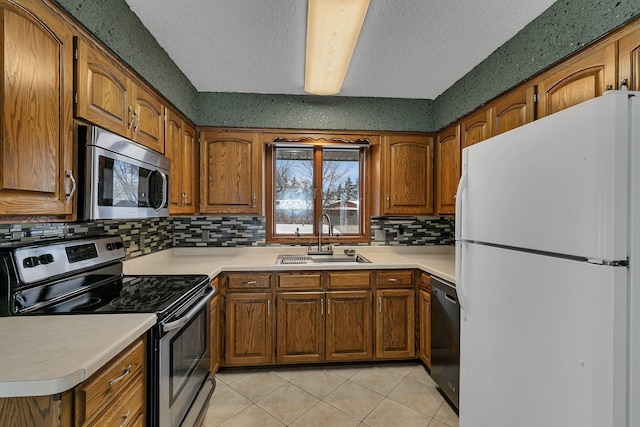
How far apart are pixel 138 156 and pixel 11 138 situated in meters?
0.63

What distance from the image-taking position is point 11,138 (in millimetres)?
945

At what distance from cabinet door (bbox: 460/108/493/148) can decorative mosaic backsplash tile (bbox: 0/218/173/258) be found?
261 cm

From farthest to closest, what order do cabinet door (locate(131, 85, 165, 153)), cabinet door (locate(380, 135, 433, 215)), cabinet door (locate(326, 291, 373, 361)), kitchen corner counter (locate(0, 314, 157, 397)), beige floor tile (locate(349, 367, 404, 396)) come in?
cabinet door (locate(380, 135, 433, 215))
cabinet door (locate(326, 291, 373, 361))
beige floor tile (locate(349, 367, 404, 396))
cabinet door (locate(131, 85, 165, 153))
kitchen corner counter (locate(0, 314, 157, 397))

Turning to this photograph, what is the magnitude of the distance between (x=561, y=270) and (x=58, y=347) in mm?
1598

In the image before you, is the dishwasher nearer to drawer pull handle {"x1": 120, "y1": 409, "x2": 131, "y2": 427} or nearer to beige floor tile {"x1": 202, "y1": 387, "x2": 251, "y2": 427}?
beige floor tile {"x1": 202, "y1": 387, "x2": 251, "y2": 427}

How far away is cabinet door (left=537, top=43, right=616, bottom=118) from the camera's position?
127 cm

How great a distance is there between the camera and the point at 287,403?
6.55 ft

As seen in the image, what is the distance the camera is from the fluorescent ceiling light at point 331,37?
1440mm

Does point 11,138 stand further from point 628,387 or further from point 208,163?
point 628,387

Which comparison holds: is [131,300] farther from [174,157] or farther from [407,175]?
[407,175]

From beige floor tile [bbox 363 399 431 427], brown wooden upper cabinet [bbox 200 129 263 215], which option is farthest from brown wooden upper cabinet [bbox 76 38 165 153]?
beige floor tile [bbox 363 399 431 427]

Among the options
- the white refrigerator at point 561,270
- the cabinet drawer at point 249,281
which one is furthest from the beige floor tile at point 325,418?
the cabinet drawer at point 249,281

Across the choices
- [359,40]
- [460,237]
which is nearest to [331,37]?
[359,40]

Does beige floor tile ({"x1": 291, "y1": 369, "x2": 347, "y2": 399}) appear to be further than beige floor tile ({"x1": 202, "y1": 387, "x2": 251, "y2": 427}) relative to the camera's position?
Yes
